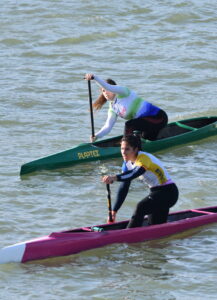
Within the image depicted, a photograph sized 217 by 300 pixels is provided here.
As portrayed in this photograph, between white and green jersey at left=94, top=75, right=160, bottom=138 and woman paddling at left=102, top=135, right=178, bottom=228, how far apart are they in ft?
10.2

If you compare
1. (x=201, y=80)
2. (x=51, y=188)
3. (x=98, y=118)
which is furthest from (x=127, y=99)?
(x=201, y=80)

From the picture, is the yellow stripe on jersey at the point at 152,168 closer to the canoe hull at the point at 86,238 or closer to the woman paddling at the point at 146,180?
the woman paddling at the point at 146,180

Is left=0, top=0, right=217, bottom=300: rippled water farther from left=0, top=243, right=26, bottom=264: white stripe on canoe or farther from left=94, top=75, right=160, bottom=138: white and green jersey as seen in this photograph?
left=94, top=75, right=160, bottom=138: white and green jersey

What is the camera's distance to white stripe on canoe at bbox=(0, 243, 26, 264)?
9.69 meters

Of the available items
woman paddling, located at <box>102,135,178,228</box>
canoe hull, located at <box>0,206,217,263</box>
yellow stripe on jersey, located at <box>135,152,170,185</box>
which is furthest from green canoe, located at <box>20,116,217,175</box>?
yellow stripe on jersey, located at <box>135,152,170,185</box>

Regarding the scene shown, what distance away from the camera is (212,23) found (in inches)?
1045

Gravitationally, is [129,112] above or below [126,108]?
below

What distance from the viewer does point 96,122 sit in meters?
17.3

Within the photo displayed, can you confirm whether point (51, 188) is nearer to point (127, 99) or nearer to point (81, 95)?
point (127, 99)

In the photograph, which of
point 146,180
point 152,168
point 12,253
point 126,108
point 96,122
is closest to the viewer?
point 12,253

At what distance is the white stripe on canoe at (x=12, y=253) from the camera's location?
969 cm

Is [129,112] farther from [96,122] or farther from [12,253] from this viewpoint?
[12,253]

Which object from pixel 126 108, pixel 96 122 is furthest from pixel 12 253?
pixel 96 122

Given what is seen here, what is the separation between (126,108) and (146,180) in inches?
137
